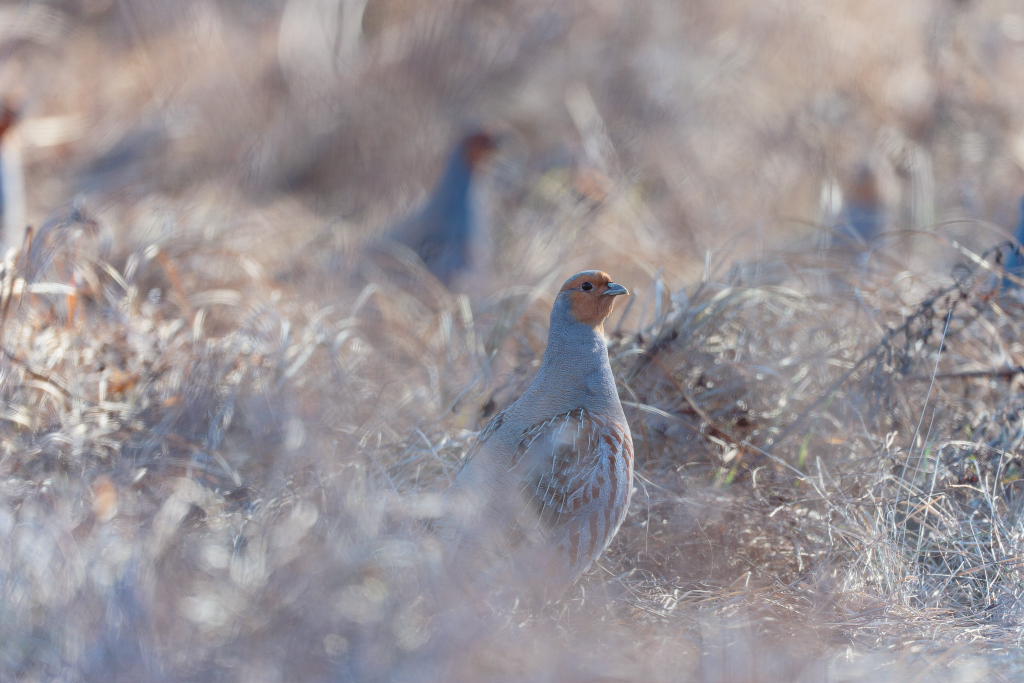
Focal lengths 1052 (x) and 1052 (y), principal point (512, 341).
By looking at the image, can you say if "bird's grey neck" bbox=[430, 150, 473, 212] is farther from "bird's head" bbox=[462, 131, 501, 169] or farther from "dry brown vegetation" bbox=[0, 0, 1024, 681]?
"dry brown vegetation" bbox=[0, 0, 1024, 681]

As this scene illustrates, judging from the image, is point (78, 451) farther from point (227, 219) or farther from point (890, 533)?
point (227, 219)

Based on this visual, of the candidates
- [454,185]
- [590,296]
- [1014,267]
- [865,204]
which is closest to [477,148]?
[454,185]

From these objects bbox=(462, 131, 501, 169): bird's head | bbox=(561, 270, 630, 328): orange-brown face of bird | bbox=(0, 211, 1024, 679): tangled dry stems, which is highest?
bbox=(561, 270, 630, 328): orange-brown face of bird

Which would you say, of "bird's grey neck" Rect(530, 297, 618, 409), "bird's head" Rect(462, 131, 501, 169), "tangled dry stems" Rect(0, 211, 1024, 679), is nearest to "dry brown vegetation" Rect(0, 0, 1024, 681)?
"tangled dry stems" Rect(0, 211, 1024, 679)

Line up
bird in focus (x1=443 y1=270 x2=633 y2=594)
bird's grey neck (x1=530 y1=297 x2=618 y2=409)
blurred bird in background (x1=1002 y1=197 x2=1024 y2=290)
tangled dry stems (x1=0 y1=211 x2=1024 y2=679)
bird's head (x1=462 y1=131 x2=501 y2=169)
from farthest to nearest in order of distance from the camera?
bird's head (x1=462 y1=131 x2=501 y2=169)
blurred bird in background (x1=1002 y1=197 x2=1024 y2=290)
bird's grey neck (x1=530 y1=297 x2=618 y2=409)
bird in focus (x1=443 y1=270 x2=633 y2=594)
tangled dry stems (x1=0 y1=211 x2=1024 y2=679)

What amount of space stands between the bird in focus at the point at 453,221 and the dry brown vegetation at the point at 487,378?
0.22 m

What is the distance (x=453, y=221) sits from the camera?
20.8 ft

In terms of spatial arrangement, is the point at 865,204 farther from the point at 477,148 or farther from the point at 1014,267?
the point at 1014,267

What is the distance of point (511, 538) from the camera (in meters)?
2.49

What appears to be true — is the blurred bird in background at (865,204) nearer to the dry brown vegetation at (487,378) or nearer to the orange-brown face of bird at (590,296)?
the dry brown vegetation at (487,378)

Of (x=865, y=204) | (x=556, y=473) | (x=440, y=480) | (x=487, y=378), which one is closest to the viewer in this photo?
(x=556, y=473)

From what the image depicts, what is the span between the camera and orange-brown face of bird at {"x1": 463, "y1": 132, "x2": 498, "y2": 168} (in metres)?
6.55

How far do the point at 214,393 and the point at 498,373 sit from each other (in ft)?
3.07

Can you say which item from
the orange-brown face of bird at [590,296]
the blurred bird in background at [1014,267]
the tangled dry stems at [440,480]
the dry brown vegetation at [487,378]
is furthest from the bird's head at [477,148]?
the orange-brown face of bird at [590,296]
